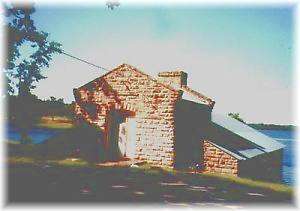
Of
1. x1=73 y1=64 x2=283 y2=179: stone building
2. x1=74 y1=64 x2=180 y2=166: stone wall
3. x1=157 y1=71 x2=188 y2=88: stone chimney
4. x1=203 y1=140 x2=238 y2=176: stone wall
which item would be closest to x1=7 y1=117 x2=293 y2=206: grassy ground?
x1=203 y1=140 x2=238 y2=176: stone wall

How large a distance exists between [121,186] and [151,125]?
5516 millimetres

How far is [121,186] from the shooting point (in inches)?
431

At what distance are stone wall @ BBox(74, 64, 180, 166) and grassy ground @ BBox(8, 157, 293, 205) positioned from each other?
141 cm

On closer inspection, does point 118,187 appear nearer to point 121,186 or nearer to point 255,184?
point 121,186

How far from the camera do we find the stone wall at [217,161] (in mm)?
15898

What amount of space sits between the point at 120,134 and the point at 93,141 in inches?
53.6

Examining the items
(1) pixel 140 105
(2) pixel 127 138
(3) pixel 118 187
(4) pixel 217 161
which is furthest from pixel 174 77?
(3) pixel 118 187

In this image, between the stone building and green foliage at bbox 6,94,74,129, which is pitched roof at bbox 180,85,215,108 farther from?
green foliage at bbox 6,94,74,129

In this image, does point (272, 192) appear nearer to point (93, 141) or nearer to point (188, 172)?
point (188, 172)

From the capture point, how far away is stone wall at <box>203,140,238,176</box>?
15898 millimetres

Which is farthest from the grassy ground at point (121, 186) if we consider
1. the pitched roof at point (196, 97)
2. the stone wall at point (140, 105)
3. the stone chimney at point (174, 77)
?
the stone chimney at point (174, 77)

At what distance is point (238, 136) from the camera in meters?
20.8

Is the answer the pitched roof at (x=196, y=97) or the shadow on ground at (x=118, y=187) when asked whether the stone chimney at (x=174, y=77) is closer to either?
the pitched roof at (x=196, y=97)

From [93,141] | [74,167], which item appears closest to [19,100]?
[93,141]
